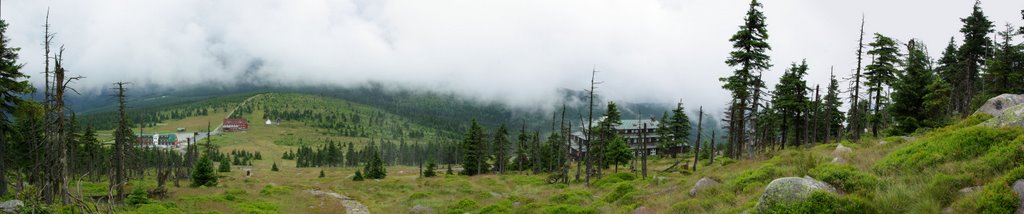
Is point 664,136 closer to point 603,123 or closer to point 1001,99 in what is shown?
point 603,123

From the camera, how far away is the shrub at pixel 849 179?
11.9m

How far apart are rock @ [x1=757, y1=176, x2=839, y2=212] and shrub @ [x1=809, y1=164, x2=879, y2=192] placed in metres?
0.58

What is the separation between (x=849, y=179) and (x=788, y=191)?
2.37m

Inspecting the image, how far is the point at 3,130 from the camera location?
2875cm

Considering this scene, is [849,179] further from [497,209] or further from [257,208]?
[257,208]

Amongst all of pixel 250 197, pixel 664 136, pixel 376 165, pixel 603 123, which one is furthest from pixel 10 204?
pixel 664 136

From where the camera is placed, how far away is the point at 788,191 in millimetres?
11422

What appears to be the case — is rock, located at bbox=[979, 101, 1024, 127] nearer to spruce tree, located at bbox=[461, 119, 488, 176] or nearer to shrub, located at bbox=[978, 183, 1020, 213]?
shrub, located at bbox=[978, 183, 1020, 213]

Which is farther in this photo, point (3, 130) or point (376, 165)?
point (376, 165)

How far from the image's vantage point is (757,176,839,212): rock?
1126 cm

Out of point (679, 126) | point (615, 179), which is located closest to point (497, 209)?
point (615, 179)

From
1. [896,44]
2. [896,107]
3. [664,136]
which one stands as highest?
[896,44]

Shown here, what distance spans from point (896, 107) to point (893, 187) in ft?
111

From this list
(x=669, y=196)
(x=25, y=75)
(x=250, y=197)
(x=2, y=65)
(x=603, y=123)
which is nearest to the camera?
(x=669, y=196)
